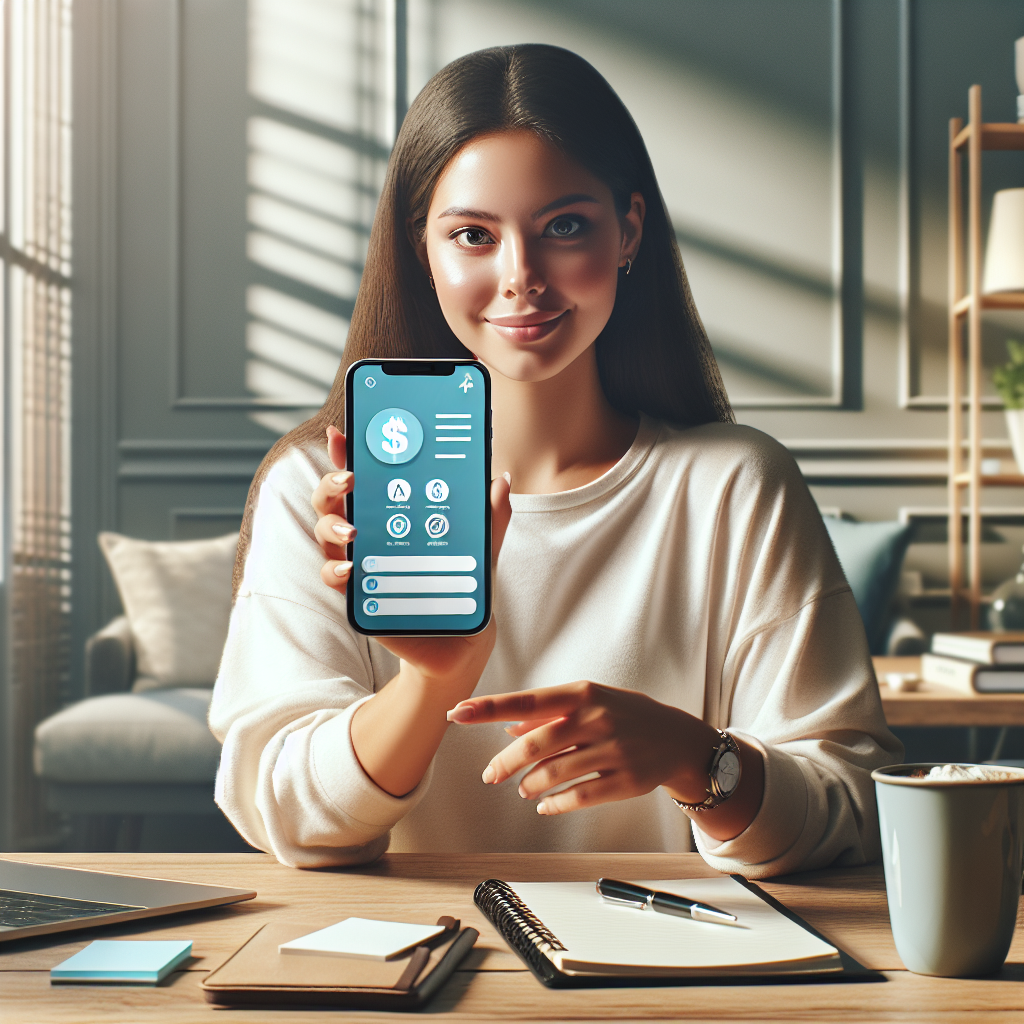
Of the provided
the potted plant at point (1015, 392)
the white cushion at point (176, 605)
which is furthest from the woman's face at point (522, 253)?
the potted plant at point (1015, 392)

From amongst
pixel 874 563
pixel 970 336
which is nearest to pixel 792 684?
pixel 874 563

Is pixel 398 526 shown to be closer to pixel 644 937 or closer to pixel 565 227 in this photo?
pixel 644 937

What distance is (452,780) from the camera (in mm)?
870

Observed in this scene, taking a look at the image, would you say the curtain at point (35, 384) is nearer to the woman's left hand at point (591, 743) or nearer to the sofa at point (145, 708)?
the sofa at point (145, 708)

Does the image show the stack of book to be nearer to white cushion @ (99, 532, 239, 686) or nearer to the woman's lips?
the woman's lips

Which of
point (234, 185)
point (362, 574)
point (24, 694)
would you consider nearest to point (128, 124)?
point (234, 185)

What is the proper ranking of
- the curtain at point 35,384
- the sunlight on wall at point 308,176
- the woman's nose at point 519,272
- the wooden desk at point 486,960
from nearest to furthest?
1. the wooden desk at point 486,960
2. the woman's nose at point 519,272
3. the curtain at point 35,384
4. the sunlight on wall at point 308,176

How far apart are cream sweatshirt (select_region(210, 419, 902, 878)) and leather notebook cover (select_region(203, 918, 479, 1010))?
24 cm

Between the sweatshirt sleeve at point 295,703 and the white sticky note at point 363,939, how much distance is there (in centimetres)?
18

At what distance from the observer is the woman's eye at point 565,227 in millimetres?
874

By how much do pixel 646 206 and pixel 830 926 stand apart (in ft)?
2.23

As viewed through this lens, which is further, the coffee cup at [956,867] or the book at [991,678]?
the book at [991,678]

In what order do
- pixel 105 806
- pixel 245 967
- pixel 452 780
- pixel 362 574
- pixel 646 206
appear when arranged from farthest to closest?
1. pixel 105 806
2. pixel 646 206
3. pixel 452 780
4. pixel 362 574
5. pixel 245 967

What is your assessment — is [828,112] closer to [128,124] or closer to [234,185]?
[234,185]
